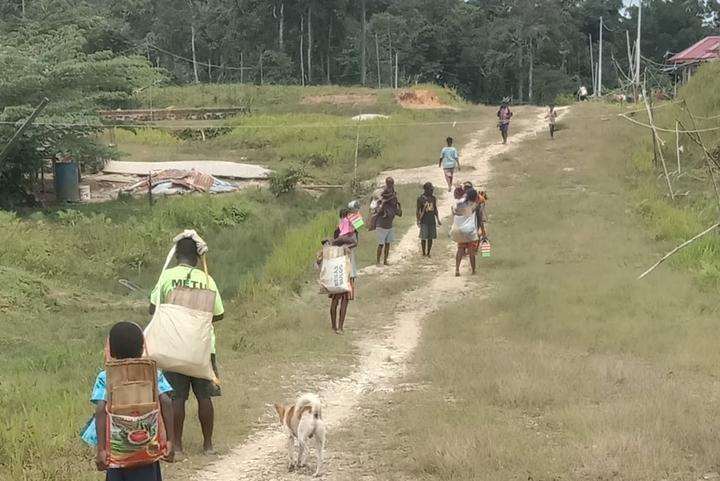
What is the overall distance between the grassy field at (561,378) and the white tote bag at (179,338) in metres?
1.31

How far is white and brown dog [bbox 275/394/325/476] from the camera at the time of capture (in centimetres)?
562

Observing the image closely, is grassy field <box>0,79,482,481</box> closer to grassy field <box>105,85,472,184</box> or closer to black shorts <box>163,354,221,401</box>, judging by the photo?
black shorts <box>163,354,221,401</box>

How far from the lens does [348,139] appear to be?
98.1ft

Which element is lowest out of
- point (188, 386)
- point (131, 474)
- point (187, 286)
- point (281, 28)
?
point (188, 386)

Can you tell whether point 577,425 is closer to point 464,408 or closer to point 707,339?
point 464,408

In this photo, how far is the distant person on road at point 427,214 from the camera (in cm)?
1411

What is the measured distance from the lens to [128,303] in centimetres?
1347

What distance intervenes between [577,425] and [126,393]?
365cm

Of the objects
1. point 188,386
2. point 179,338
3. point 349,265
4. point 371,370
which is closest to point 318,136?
point 349,265

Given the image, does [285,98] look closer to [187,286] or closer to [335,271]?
[335,271]

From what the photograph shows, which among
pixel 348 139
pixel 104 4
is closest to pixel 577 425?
pixel 348 139

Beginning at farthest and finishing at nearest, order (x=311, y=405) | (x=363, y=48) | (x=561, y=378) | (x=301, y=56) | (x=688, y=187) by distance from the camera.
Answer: (x=301, y=56)
(x=363, y=48)
(x=688, y=187)
(x=561, y=378)
(x=311, y=405)

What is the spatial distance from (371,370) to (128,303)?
237 inches

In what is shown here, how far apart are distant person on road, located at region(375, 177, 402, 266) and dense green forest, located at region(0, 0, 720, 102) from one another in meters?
46.5
